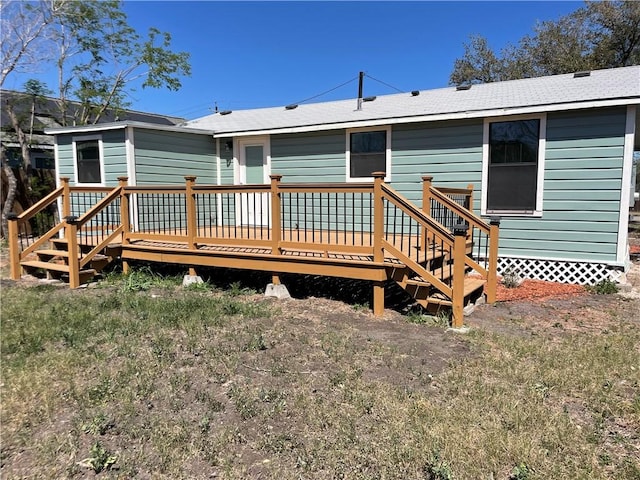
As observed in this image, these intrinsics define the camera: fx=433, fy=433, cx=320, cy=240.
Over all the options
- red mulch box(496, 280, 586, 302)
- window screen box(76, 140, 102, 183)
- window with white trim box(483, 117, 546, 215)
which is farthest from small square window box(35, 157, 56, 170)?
red mulch box(496, 280, 586, 302)

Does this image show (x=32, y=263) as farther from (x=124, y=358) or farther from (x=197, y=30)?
(x=197, y=30)

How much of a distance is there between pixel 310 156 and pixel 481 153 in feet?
10.8

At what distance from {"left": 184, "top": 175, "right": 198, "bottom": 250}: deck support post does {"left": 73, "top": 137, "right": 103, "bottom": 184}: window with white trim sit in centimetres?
359

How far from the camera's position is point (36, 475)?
2.32 meters

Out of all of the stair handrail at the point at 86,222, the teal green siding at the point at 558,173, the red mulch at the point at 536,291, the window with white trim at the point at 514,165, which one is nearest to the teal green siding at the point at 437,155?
the teal green siding at the point at 558,173

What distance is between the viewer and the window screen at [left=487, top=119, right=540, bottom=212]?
22.8 feet

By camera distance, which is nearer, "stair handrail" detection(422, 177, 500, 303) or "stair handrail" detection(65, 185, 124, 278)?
"stair handrail" detection(422, 177, 500, 303)

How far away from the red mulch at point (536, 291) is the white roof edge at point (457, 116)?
2.65 meters

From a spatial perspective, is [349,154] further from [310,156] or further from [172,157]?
[172,157]

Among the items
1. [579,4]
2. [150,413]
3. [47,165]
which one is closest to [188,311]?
[150,413]

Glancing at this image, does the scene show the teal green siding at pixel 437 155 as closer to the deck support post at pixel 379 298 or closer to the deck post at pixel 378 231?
the deck post at pixel 378 231

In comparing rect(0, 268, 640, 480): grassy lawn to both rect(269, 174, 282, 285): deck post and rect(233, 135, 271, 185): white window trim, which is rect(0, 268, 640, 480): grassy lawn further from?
rect(233, 135, 271, 185): white window trim

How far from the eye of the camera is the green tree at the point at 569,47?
19094 millimetres

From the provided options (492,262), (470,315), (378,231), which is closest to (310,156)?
(378,231)
